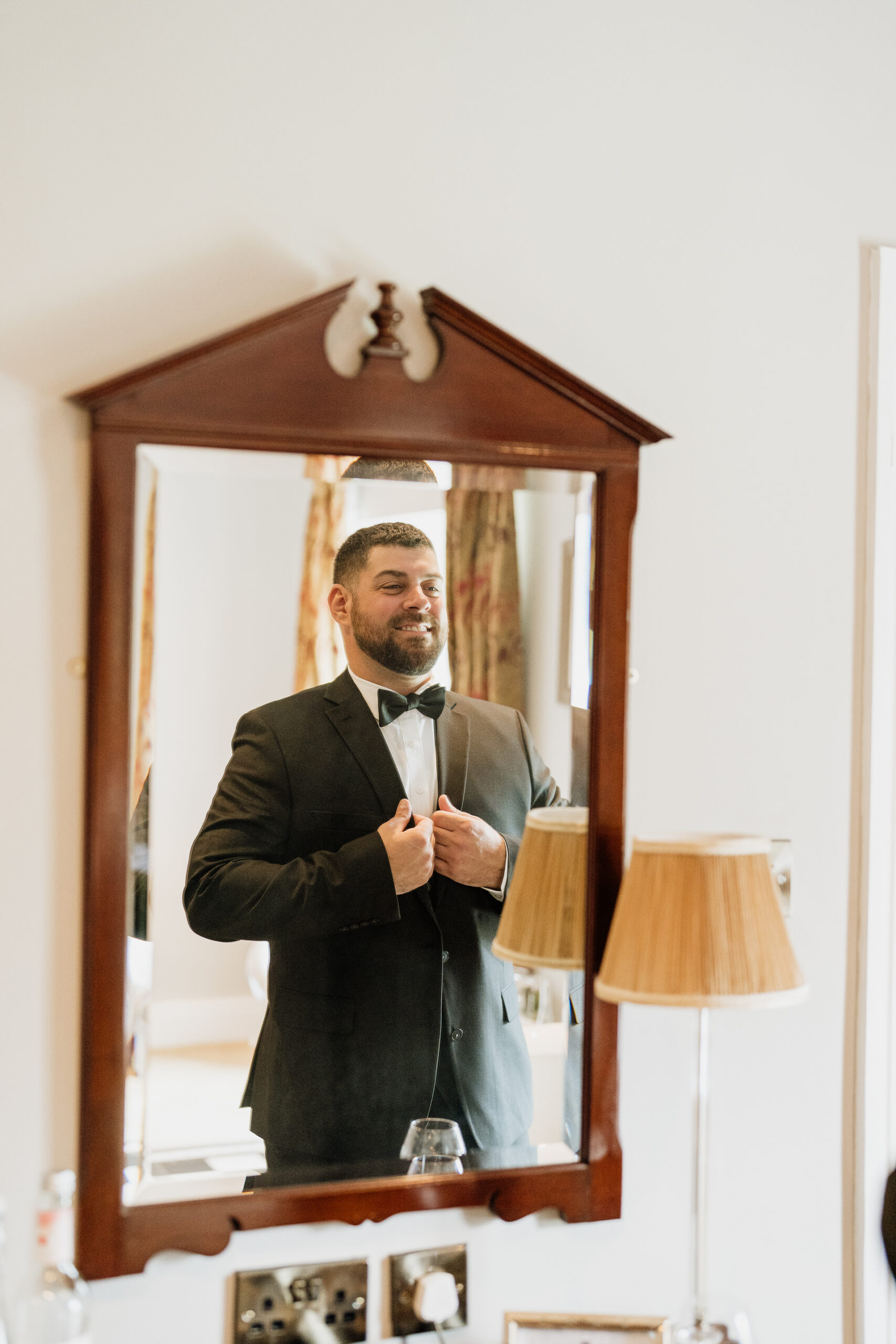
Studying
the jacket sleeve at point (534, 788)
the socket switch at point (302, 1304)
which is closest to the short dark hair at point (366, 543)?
the jacket sleeve at point (534, 788)

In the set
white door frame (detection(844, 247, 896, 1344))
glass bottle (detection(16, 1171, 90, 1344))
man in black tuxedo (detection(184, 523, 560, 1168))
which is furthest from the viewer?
white door frame (detection(844, 247, 896, 1344))

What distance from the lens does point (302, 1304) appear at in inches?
48.8

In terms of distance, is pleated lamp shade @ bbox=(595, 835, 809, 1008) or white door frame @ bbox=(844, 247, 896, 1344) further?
white door frame @ bbox=(844, 247, 896, 1344)

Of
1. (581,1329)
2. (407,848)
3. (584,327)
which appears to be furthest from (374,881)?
(584,327)

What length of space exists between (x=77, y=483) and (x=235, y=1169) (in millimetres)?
753

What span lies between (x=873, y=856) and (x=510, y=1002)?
535 millimetres

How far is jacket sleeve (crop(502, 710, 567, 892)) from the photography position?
1281 mm

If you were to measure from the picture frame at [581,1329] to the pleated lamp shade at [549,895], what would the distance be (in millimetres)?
405

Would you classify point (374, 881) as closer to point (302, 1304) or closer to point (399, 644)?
point (399, 644)

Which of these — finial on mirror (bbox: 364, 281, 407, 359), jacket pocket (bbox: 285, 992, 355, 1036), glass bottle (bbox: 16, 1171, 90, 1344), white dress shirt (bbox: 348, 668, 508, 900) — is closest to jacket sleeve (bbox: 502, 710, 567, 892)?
white dress shirt (bbox: 348, 668, 508, 900)

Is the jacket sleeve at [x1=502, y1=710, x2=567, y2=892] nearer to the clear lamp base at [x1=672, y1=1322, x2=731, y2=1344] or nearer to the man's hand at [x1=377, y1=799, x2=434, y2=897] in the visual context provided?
the man's hand at [x1=377, y1=799, x2=434, y2=897]

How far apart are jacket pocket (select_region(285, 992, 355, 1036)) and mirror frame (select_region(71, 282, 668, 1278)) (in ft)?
0.56

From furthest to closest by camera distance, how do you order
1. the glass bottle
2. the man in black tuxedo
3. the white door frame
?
1. the white door frame
2. the man in black tuxedo
3. the glass bottle

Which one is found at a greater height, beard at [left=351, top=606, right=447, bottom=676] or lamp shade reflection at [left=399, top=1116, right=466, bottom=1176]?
beard at [left=351, top=606, right=447, bottom=676]
